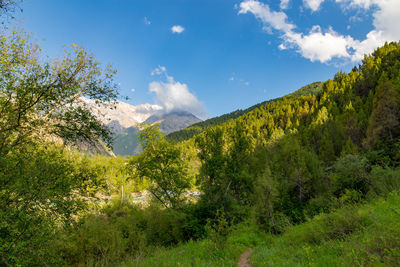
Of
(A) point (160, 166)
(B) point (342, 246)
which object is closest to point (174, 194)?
(A) point (160, 166)

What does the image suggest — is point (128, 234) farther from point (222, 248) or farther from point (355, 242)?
point (355, 242)

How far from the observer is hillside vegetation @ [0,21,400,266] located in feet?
18.9

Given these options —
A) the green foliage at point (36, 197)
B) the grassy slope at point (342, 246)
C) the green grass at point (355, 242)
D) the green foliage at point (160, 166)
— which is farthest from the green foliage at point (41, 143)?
the green foliage at point (160, 166)

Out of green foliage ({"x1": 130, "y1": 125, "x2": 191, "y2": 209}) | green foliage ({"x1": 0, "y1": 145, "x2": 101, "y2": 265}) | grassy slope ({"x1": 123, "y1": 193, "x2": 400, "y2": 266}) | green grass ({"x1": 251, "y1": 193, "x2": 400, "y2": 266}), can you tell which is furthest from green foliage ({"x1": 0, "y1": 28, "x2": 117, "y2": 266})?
green foliage ({"x1": 130, "y1": 125, "x2": 191, "y2": 209})

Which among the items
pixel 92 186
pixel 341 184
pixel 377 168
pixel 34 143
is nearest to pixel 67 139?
pixel 34 143

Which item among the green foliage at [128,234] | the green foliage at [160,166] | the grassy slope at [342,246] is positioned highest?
the green foliage at [160,166]

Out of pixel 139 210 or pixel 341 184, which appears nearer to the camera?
pixel 341 184

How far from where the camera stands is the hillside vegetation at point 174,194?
18.9 ft

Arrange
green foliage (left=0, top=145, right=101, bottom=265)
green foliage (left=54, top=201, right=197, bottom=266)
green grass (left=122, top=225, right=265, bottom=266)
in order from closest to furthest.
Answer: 1. green foliage (left=0, top=145, right=101, bottom=265)
2. green grass (left=122, top=225, right=265, bottom=266)
3. green foliage (left=54, top=201, right=197, bottom=266)

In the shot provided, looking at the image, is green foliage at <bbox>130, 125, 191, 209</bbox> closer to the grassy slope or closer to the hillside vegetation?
the hillside vegetation

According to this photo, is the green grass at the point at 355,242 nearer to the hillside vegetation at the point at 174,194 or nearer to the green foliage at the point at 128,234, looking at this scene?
the hillside vegetation at the point at 174,194

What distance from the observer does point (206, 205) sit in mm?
18688

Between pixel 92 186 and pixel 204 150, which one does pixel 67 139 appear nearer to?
pixel 92 186

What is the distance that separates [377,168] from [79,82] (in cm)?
2085
